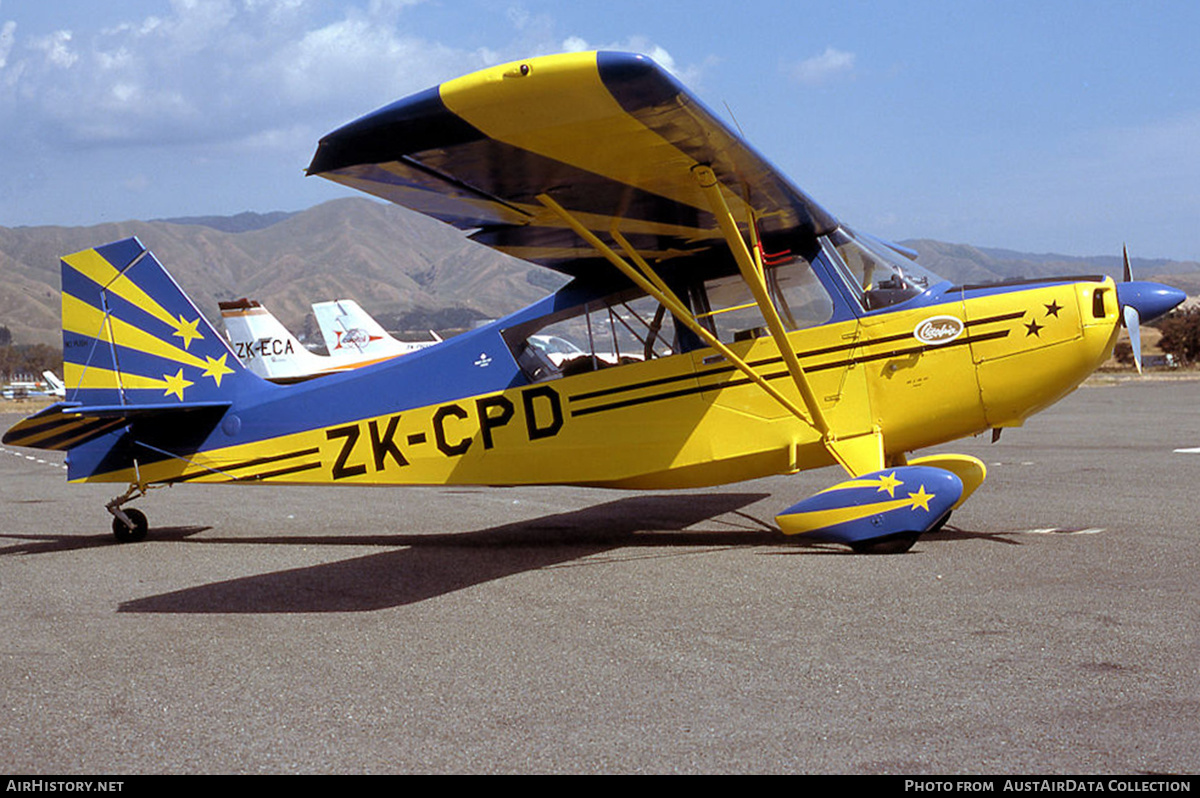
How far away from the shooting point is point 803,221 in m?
8.08

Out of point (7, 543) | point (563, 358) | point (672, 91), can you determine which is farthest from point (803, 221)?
point (7, 543)

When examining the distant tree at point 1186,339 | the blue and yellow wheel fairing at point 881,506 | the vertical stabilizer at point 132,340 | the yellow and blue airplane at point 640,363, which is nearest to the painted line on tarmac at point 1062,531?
the yellow and blue airplane at point 640,363

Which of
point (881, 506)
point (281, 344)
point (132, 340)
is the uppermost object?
point (281, 344)

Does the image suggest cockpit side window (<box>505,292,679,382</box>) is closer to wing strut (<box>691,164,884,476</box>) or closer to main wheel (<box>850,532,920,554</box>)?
wing strut (<box>691,164,884,476</box>)

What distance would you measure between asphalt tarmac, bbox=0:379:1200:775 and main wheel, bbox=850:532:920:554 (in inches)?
7.4

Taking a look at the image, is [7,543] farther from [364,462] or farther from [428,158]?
[428,158]

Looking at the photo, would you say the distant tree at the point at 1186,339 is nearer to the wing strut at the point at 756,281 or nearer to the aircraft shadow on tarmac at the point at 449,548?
the aircraft shadow on tarmac at the point at 449,548

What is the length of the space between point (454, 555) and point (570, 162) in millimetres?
3394

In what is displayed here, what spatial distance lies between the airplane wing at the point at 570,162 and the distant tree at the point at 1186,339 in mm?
62069

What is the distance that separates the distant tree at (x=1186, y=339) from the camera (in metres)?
62.2

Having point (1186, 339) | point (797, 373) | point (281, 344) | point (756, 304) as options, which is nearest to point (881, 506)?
point (797, 373)

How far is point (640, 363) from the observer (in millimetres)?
8438

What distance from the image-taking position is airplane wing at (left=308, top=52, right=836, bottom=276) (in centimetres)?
507

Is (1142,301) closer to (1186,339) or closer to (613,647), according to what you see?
(613,647)
